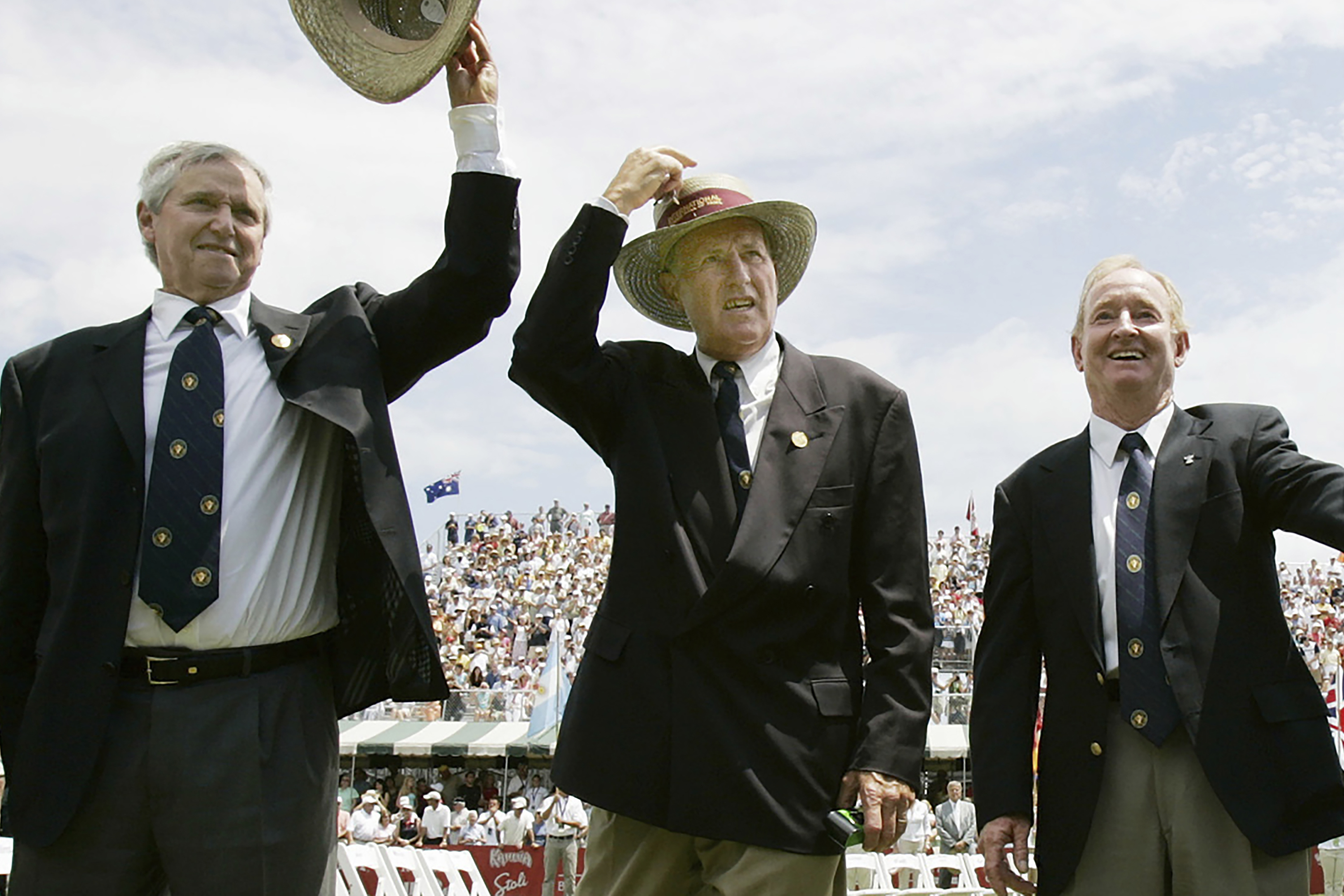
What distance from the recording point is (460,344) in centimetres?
327

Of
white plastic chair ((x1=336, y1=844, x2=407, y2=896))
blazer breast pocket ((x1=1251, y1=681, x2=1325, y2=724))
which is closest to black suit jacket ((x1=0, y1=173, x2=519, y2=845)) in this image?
blazer breast pocket ((x1=1251, y1=681, x2=1325, y2=724))

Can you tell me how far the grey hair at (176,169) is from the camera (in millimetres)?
3230

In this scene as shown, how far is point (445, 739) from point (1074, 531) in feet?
68.9

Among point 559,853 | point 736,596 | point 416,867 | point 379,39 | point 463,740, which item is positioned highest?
point 379,39

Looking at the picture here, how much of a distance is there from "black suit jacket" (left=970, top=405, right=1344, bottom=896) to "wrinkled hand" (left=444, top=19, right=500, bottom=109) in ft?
5.88

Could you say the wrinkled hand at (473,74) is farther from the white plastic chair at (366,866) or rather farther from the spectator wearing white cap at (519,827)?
the spectator wearing white cap at (519,827)

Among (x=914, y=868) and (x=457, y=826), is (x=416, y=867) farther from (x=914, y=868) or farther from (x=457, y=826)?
(x=457, y=826)

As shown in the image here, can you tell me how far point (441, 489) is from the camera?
4353 cm

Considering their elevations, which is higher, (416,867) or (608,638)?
(608,638)

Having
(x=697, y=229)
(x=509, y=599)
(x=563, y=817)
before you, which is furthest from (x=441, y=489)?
(x=697, y=229)

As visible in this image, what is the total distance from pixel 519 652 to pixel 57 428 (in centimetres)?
2425

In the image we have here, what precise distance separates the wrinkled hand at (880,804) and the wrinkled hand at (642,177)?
1493 mm

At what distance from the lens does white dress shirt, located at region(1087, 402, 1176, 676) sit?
331 cm

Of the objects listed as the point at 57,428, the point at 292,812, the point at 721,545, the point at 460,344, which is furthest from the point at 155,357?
the point at 721,545
